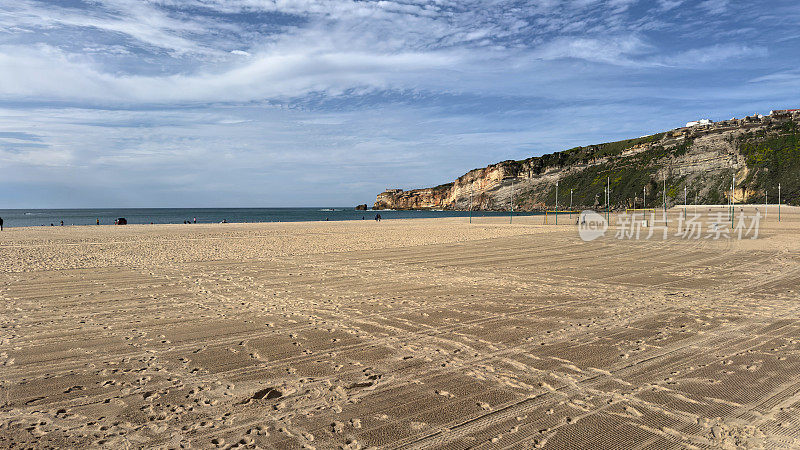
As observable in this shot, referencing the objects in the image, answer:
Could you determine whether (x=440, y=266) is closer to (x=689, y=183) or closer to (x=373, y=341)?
(x=373, y=341)

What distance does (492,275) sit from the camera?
10898mm

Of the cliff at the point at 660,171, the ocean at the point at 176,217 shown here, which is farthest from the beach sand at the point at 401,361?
the cliff at the point at 660,171

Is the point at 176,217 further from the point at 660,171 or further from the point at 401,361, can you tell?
the point at 660,171

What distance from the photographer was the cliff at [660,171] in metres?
94.2

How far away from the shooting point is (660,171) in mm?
116750

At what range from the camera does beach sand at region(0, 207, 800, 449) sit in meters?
3.40

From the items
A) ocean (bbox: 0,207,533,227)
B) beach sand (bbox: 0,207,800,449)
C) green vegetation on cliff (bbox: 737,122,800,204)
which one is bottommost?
beach sand (bbox: 0,207,800,449)

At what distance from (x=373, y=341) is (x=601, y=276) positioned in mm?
7210

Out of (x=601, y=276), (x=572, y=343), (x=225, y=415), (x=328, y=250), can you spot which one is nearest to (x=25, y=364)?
(x=225, y=415)

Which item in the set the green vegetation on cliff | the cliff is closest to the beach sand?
the green vegetation on cliff

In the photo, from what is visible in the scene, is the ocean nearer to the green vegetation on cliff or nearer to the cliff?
the cliff

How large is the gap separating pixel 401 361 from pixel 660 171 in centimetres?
13159

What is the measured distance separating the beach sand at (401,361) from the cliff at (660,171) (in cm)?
9893

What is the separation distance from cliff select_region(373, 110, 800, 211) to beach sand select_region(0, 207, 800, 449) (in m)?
98.9
